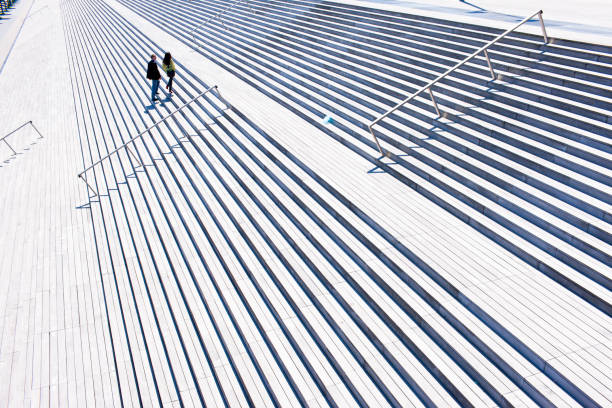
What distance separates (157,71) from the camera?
13.1m

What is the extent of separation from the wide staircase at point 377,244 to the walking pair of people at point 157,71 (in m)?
2.64

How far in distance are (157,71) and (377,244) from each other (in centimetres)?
989

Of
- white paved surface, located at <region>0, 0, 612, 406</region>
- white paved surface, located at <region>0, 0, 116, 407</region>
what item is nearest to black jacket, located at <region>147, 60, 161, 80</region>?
white paved surface, located at <region>0, 0, 612, 406</region>

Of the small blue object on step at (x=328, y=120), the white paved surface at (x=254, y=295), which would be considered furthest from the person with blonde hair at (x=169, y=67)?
the small blue object on step at (x=328, y=120)

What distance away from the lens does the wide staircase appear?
4.50 metres

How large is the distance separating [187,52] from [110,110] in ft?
12.0

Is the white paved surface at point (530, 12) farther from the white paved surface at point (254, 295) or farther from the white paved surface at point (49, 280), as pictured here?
the white paved surface at point (49, 280)

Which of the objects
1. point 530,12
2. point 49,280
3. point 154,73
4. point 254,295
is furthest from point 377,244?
point 154,73

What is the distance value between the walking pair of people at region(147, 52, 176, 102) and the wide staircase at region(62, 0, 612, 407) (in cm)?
264

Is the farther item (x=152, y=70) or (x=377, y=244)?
(x=152, y=70)

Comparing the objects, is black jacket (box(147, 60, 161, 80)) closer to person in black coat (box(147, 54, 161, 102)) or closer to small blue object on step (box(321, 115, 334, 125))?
person in black coat (box(147, 54, 161, 102))

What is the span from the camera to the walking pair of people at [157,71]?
1304 cm

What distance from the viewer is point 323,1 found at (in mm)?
15352

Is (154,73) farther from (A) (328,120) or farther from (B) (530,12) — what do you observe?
(B) (530,12)
